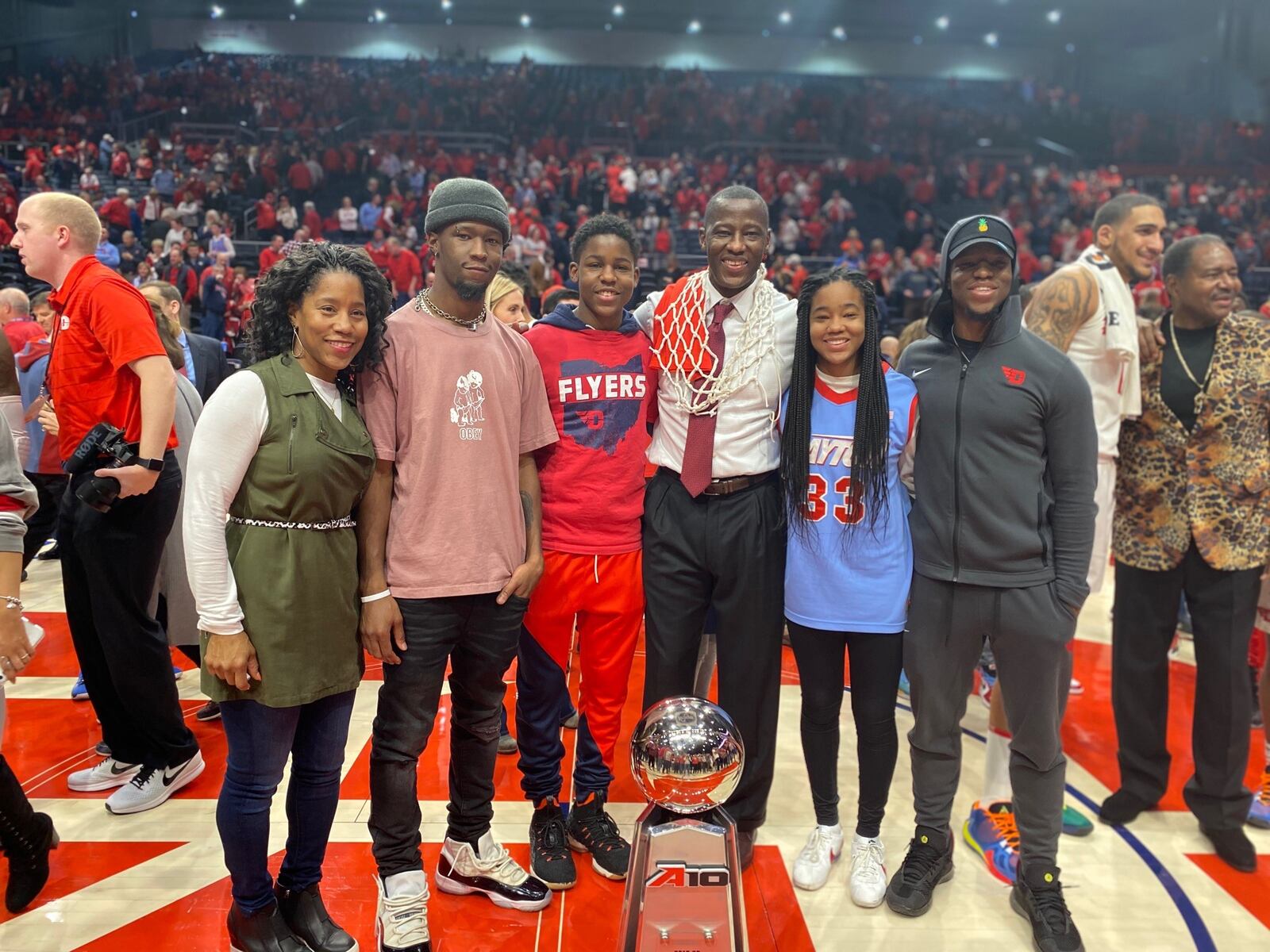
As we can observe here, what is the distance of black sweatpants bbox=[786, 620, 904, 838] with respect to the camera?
266cm

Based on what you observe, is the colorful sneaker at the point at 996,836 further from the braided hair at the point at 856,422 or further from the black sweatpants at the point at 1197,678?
the braided hair at the point at 856,422

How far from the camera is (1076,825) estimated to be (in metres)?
3.16

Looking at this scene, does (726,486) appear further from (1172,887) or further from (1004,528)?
(1172,887)

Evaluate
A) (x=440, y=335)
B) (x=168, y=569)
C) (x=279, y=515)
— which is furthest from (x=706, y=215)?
(x=168, y=569)

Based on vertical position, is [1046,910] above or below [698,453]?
below

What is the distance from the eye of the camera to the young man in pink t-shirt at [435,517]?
2.36m

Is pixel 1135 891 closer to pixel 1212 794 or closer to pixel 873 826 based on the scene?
pixel 1212 794

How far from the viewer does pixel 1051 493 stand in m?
2.59

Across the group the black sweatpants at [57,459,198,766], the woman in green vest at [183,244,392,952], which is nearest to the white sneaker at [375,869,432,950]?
the woman in green vest at [183,244,392,952]

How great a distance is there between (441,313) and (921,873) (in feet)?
7.07

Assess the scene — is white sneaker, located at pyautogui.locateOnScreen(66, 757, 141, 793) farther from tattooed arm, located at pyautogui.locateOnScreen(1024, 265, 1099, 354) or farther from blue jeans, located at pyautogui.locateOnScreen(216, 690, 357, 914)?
tattooed arm, located at pyautogui.locateOnScreen(1024, 265, 1099, 354)

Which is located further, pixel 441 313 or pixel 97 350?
pixel 97 350

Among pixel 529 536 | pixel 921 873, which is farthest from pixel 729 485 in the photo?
pixel 921 873

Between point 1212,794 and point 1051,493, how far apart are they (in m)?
1.38
